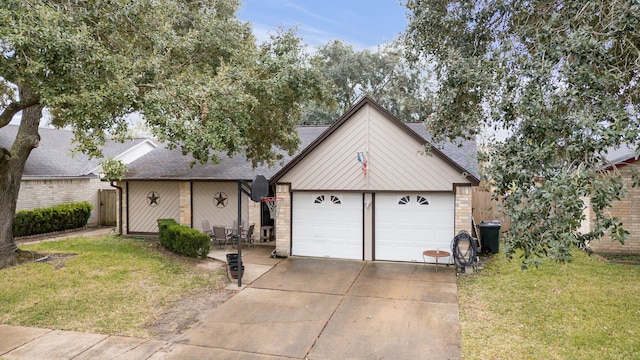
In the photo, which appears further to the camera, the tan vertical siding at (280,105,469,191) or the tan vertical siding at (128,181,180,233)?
the tan vertical siding at (128,181,180,233)

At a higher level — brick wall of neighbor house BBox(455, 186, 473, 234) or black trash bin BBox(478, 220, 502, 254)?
brick wall of neighbor house BBox(455, 186, 473, 234)

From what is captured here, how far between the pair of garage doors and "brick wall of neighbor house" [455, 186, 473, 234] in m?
0.30

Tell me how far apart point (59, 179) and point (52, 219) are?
213 cm

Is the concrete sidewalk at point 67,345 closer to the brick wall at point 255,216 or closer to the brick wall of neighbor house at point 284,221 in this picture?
the brick wall of neighbor house at point 284,221

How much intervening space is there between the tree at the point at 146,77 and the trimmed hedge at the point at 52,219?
5.15 metres

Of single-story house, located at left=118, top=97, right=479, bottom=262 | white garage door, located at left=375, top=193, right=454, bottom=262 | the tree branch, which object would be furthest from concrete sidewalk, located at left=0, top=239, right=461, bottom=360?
the tree branch

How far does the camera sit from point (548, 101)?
5645 millimetres

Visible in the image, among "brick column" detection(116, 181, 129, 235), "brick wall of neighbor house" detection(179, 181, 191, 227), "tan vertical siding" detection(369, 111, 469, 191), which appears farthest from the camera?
"brick column" detection(116, 181, 129, 235)

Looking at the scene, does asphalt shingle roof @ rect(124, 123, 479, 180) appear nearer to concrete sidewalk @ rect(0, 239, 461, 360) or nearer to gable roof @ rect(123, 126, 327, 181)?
gable roof @ rect(123, 126, 327, 181)

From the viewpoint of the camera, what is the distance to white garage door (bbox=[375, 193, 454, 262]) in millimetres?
11445

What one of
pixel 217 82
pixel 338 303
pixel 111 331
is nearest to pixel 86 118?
pixel 217 82

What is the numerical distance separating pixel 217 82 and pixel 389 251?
6601mm

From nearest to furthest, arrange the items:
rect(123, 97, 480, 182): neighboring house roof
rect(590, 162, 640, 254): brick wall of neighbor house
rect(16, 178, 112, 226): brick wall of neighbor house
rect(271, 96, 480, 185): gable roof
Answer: rect(271, 96, 480, 185): gable roof, rect(590, 162, 640, 254): brick wall of neighbor house, rect(123, 97, 480, 182): neighboring house roof, rect(16, 178, 112, 226): brick wall of neighbor house

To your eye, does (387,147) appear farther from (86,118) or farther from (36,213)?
(36,213)
